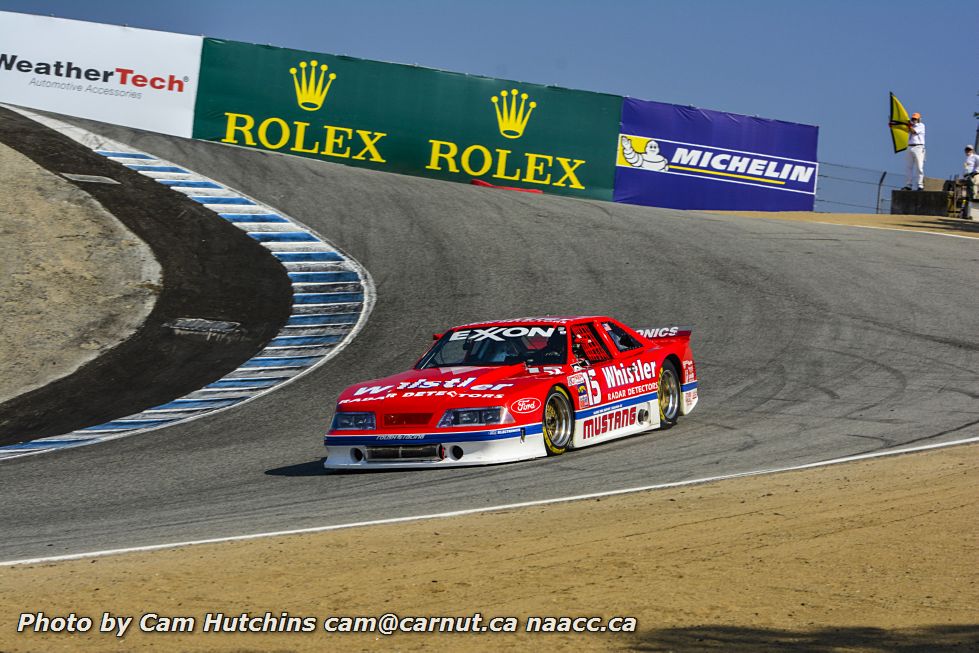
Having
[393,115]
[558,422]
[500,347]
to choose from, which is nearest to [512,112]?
[393,115]

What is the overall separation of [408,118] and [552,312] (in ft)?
36.0

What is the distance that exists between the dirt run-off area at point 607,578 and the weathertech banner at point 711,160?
72.1 ft

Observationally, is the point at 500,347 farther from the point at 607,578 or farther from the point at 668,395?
the point at 607,578

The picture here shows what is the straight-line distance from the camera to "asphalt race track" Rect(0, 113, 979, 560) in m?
9.04

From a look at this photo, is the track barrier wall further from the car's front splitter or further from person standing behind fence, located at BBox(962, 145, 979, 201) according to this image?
the car's front splitter

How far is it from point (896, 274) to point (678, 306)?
4.77 m

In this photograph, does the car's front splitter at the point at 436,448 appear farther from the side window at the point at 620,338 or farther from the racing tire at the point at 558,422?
the side window at the point at 620,338

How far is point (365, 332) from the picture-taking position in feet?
56.2

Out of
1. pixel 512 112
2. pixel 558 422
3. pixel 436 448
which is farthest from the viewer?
pixel 512 112

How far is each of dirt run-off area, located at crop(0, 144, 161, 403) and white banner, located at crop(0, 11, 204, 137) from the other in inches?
150

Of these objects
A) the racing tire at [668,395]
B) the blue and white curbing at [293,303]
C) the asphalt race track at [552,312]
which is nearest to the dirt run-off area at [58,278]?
the blue and white curbing at [293,303]

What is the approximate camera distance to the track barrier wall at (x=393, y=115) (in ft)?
84.9

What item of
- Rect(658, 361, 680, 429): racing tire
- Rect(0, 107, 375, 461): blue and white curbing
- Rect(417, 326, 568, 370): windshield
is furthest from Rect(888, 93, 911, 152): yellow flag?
Rect(417, 326, 568, 370): windshield

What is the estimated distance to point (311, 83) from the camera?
27000 millimetres
